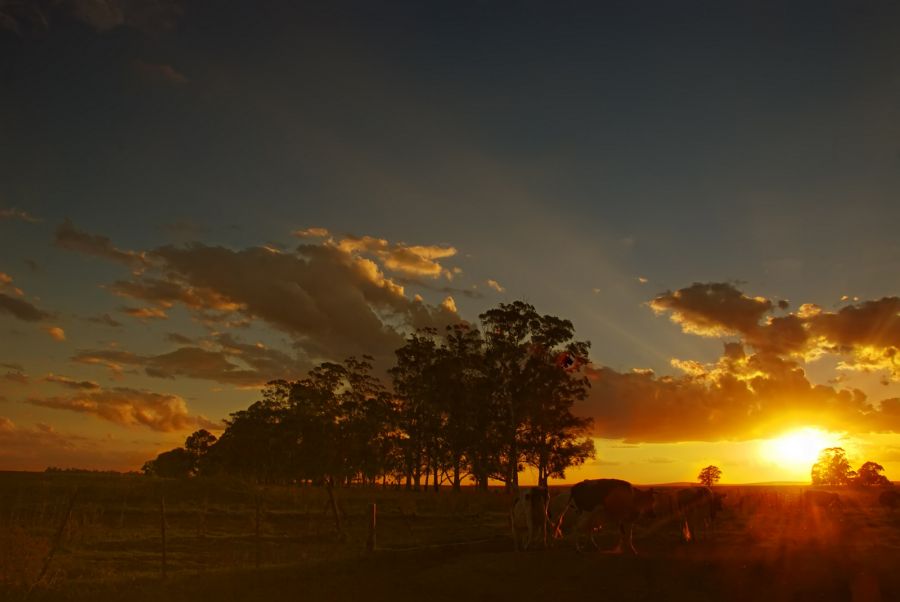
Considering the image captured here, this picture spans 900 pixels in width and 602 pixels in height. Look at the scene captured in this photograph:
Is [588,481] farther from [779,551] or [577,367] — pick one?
[577,367]

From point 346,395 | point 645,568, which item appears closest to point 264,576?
point 645,568

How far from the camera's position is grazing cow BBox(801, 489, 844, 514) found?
4828 centimetres

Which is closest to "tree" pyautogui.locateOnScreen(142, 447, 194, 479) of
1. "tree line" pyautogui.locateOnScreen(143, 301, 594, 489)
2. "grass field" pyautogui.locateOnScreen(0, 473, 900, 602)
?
"tree line" pyautogui.locateOnScreen(143, 301, 594, 489)

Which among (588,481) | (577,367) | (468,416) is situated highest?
(577,367)

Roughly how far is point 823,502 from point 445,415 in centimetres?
3148

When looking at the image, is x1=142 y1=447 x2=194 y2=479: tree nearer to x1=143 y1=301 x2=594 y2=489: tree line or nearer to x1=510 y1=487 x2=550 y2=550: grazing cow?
x1=143 y1=301 x2=594 y2=489: tree line

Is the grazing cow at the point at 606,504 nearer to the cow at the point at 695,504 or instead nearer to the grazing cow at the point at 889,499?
the cow at the point at 695,504

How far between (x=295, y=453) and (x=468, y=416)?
1168 inches

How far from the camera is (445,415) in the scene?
201 feet

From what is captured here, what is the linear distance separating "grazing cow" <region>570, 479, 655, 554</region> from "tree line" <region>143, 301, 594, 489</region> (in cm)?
2967

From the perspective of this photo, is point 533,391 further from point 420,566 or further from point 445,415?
point 420,566

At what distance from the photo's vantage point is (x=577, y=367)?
5519cm

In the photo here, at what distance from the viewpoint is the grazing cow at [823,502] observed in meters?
48.3

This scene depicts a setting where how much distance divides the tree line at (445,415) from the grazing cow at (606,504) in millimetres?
29666
